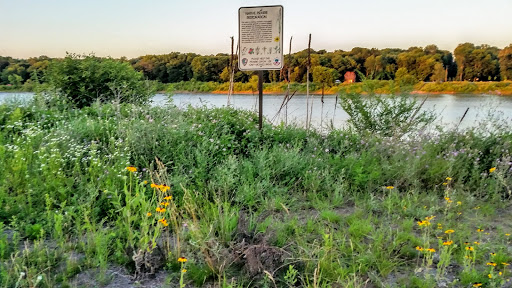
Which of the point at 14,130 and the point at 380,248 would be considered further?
the point at 14,130

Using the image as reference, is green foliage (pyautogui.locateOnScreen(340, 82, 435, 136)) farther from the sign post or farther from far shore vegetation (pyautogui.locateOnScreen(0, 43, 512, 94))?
the sign post

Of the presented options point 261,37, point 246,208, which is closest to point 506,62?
point 261,37

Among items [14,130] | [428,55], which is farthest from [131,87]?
[428,55]

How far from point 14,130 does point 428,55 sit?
1996 centimetres

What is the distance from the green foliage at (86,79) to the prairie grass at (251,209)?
2864 mm

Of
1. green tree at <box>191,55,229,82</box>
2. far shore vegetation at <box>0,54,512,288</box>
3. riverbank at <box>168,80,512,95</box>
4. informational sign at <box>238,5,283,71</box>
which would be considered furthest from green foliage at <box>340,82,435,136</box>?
green tree at <box>191,55,229,82</box>

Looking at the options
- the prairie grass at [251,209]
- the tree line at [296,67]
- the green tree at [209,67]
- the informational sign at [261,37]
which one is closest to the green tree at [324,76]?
the tree line at [296,67]

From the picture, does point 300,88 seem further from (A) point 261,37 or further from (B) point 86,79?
(B) point 86,79

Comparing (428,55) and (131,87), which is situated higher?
(428,55)

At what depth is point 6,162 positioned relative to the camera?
15.1ft

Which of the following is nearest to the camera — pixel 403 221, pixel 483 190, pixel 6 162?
pixel 403 221

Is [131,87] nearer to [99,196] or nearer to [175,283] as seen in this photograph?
[99,196]

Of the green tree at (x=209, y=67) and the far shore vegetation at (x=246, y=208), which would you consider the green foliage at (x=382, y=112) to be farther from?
the green tree at (x=209, y=67)

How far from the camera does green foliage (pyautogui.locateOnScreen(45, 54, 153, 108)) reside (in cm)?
971
